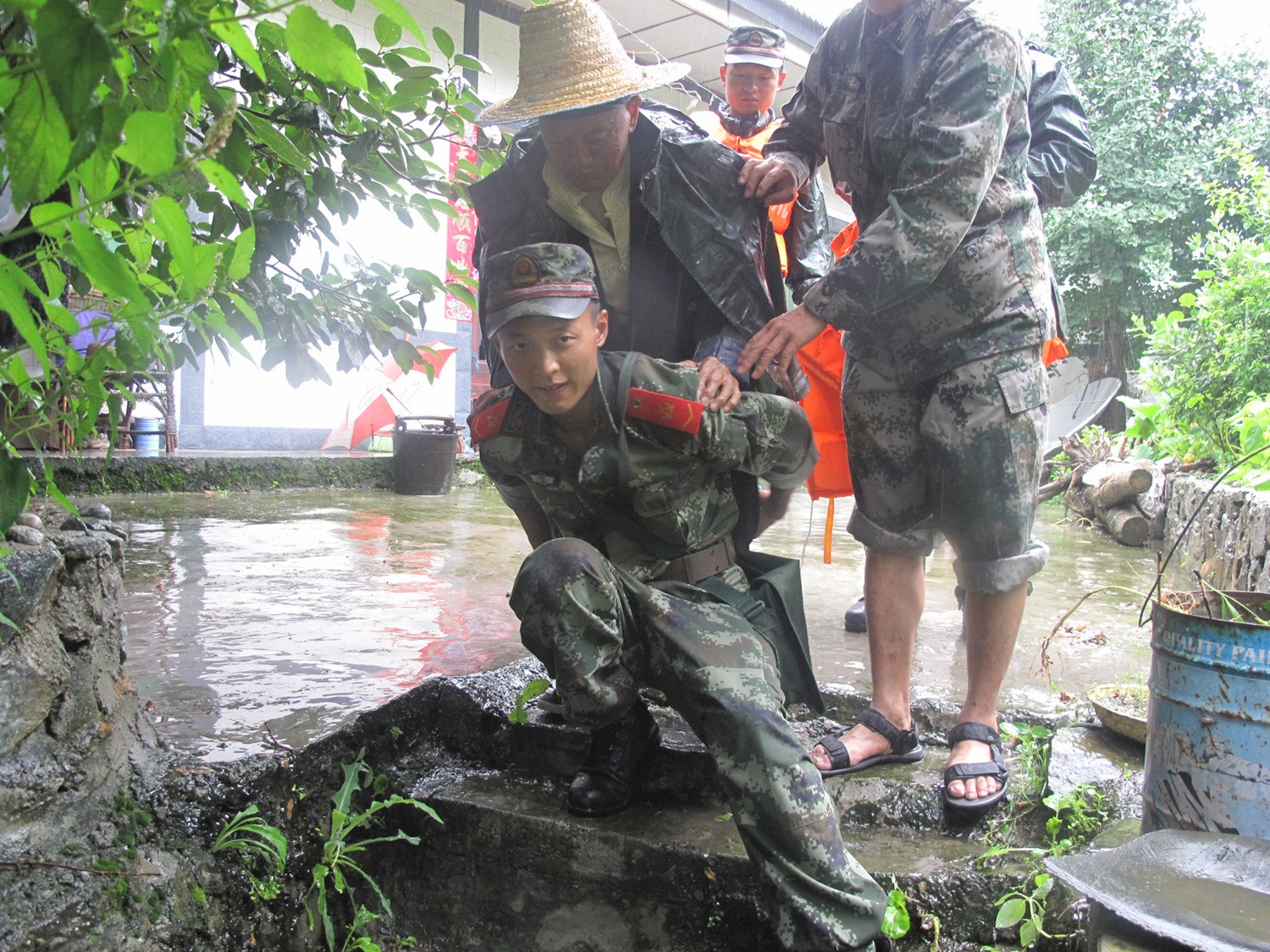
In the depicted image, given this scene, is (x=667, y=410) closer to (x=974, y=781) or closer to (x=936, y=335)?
(x=936, y=335)

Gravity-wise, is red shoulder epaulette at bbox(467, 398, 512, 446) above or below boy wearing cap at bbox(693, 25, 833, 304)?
below

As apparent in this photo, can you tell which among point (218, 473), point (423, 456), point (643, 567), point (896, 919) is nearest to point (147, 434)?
point (218, 473)

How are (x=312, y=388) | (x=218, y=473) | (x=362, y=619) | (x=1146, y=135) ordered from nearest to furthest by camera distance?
(x=362, y=619) → (x=218, y=473) → (x=312, y=388) → (x=1146, y=135)

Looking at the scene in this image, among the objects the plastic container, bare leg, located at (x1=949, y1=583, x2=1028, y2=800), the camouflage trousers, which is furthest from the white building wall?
bare leg, located at (x1=949, y1=583, x2=1028, y2=800)

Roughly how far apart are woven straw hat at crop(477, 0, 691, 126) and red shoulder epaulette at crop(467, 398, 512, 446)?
70cm

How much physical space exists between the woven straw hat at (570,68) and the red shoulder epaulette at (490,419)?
2.31 feet

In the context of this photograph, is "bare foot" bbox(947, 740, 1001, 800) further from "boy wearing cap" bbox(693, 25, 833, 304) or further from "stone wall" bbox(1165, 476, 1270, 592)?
"boy wearing cap" bbox(693, 25, 833, 304)

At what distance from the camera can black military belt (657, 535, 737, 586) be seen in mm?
2215

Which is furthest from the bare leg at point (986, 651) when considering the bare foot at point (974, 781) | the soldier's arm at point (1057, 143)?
the soldier's arm at point (1057, 143)

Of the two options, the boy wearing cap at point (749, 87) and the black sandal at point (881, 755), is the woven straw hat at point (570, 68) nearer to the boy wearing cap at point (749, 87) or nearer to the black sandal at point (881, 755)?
the boy wearing cap at point (749, 87)

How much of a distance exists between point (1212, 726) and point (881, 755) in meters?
0.75

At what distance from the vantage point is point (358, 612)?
373cm

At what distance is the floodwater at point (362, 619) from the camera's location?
8.70ft

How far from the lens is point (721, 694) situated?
1855mm
